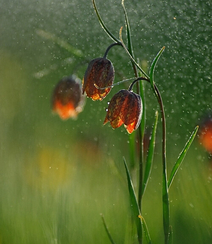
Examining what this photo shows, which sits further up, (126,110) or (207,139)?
(126,110)

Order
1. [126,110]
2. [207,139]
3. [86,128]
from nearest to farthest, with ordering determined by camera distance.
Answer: [126,110] < [207,139] < [86,128]

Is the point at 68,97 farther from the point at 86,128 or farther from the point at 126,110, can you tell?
the point at 86,128

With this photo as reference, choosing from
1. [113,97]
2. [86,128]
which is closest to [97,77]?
[113,97]

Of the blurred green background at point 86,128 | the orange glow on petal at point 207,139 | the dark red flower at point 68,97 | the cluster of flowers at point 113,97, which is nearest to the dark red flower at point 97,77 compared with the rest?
the cluster of flowers at point 113,97

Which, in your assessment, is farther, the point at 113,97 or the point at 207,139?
the point at 207,139

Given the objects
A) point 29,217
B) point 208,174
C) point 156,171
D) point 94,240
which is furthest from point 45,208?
point 208,174

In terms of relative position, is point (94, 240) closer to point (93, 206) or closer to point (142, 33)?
point (93, 206)

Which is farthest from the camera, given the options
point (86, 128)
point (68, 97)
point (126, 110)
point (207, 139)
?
point (86, 128)

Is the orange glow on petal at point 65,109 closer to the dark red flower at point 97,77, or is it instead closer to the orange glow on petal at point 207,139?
the dark red flower at point 97,77
